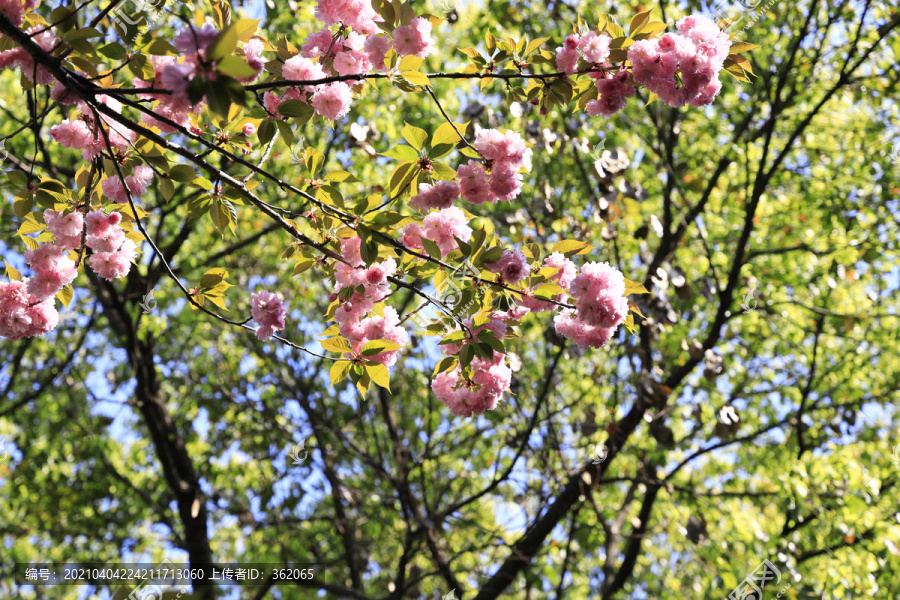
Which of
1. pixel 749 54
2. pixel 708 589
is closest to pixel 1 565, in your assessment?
pixel 708 589

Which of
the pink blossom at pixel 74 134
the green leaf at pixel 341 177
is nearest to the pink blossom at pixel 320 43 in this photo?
the green leaf at pixel 341 177

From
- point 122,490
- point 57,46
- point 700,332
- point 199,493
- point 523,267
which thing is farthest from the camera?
point 122,490

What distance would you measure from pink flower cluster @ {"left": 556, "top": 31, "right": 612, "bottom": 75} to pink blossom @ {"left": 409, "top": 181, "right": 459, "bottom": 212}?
59cm

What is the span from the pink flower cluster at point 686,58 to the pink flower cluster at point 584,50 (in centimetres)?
9

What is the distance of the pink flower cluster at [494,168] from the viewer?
6.73ft

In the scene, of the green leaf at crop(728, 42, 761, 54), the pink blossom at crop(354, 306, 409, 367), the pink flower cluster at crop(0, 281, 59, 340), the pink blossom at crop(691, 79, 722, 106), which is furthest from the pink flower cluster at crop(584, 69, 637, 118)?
the pink flower cluster at crop(0, 281, 59, 340)

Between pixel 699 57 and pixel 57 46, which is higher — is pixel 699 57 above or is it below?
below

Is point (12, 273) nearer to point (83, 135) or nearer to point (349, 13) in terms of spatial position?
point (83, 135)

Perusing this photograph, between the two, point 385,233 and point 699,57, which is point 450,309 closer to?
point 385,233

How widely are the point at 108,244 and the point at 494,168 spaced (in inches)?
55.3

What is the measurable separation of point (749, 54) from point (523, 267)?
5333mm

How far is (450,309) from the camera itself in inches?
79.7

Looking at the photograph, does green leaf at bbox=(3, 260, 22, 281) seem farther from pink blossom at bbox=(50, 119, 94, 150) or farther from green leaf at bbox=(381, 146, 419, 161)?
green leaf at bbox=(381, 146, 419, 161)

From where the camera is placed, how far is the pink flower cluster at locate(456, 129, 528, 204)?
2053mm
